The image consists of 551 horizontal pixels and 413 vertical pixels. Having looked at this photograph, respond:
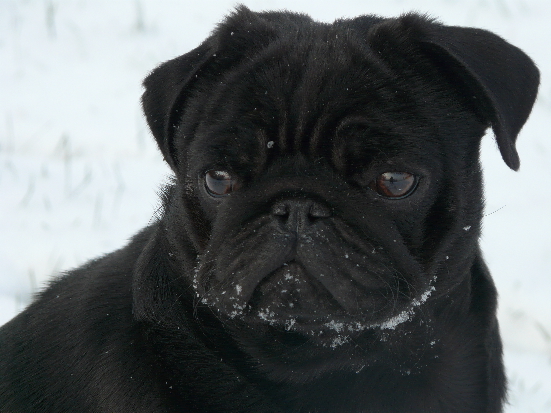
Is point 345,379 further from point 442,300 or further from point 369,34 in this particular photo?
point 369,34

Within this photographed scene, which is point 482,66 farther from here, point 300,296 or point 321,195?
point 300,296

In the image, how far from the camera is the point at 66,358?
3350mm

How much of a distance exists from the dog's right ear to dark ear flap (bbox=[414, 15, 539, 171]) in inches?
28.1

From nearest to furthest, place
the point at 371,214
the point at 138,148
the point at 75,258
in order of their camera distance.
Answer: the point at 371,214
the point at 75,258
the point at 138,148

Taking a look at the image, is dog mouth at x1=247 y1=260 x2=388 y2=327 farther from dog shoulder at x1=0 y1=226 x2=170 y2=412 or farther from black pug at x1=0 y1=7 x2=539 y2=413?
dog shoulder at x1=0 y1=226 x2=170 y2=412

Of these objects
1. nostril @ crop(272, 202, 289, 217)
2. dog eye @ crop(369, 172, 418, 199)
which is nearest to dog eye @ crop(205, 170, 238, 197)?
nostril @ crop(272, 202, 289, 217)

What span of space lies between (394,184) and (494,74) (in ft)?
1.93

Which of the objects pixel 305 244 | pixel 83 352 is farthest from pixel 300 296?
pixel 83 352

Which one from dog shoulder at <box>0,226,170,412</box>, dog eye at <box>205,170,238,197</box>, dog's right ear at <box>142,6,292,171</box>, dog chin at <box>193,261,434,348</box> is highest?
dog's right ear at <box>142,6,292,171</box>

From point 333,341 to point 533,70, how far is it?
1.32 metres

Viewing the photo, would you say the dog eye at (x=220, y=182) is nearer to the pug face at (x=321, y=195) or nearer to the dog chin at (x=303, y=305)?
the pug face at (x=321, y=195)

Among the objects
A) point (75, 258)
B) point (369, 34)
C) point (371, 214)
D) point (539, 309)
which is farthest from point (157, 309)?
point (539, 309)

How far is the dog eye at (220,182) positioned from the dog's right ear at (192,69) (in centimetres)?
34

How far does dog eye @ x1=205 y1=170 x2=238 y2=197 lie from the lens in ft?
10.00
